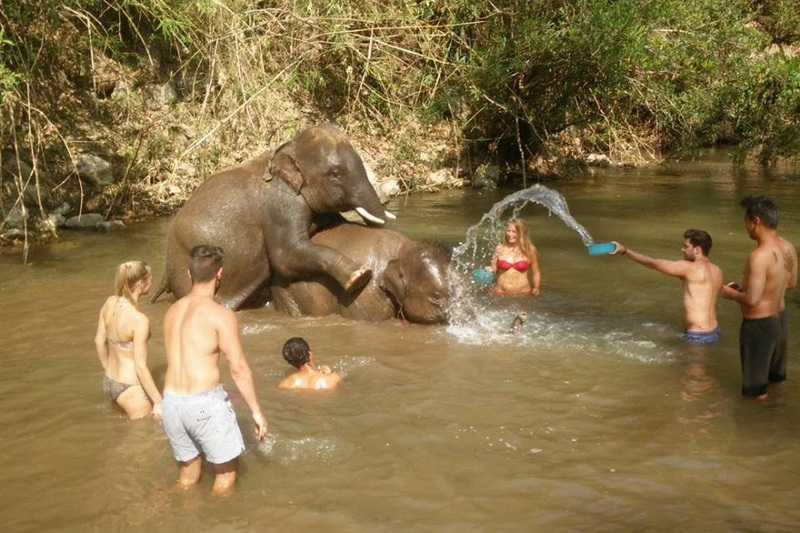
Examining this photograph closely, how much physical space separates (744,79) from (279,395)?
12.7 meters

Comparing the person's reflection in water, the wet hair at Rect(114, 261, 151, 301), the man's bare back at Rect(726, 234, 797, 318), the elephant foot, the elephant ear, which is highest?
the elephant ear

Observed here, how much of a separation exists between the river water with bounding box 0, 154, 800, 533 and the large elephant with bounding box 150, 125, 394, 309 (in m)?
0.48

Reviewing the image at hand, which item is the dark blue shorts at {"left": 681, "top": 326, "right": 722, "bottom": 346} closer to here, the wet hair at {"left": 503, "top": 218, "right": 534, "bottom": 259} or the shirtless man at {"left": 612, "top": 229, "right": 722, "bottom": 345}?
the shirtless man at {"left": 612, "top": 229, "right": 722, "bottom": 345}

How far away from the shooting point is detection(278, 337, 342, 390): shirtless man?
6273 mm

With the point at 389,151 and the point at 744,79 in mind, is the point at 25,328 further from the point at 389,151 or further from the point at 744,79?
the point at 744,79

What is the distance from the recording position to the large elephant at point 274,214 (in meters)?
7.81

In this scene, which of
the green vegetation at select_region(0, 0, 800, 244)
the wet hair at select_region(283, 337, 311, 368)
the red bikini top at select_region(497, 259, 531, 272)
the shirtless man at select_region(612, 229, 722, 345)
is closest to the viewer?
the wet hair at select_region(283, 337, 311, 368)

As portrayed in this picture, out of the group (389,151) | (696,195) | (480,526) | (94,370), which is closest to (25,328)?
(94,370)

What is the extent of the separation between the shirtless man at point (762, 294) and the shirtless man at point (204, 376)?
3251 millimetres

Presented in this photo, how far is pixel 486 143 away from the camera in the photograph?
18484 mm

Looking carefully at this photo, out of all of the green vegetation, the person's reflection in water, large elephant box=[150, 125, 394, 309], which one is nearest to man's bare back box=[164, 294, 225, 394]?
the person's reflection in water

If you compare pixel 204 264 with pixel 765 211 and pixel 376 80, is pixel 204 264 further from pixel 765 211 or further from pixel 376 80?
pixel 376 80

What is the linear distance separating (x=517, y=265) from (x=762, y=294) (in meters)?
3.54

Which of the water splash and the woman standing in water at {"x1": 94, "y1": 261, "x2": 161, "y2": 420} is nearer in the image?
the woman standing in water at {"x1": 94, "y1": 261, "x2": 161, "y2": 420}
